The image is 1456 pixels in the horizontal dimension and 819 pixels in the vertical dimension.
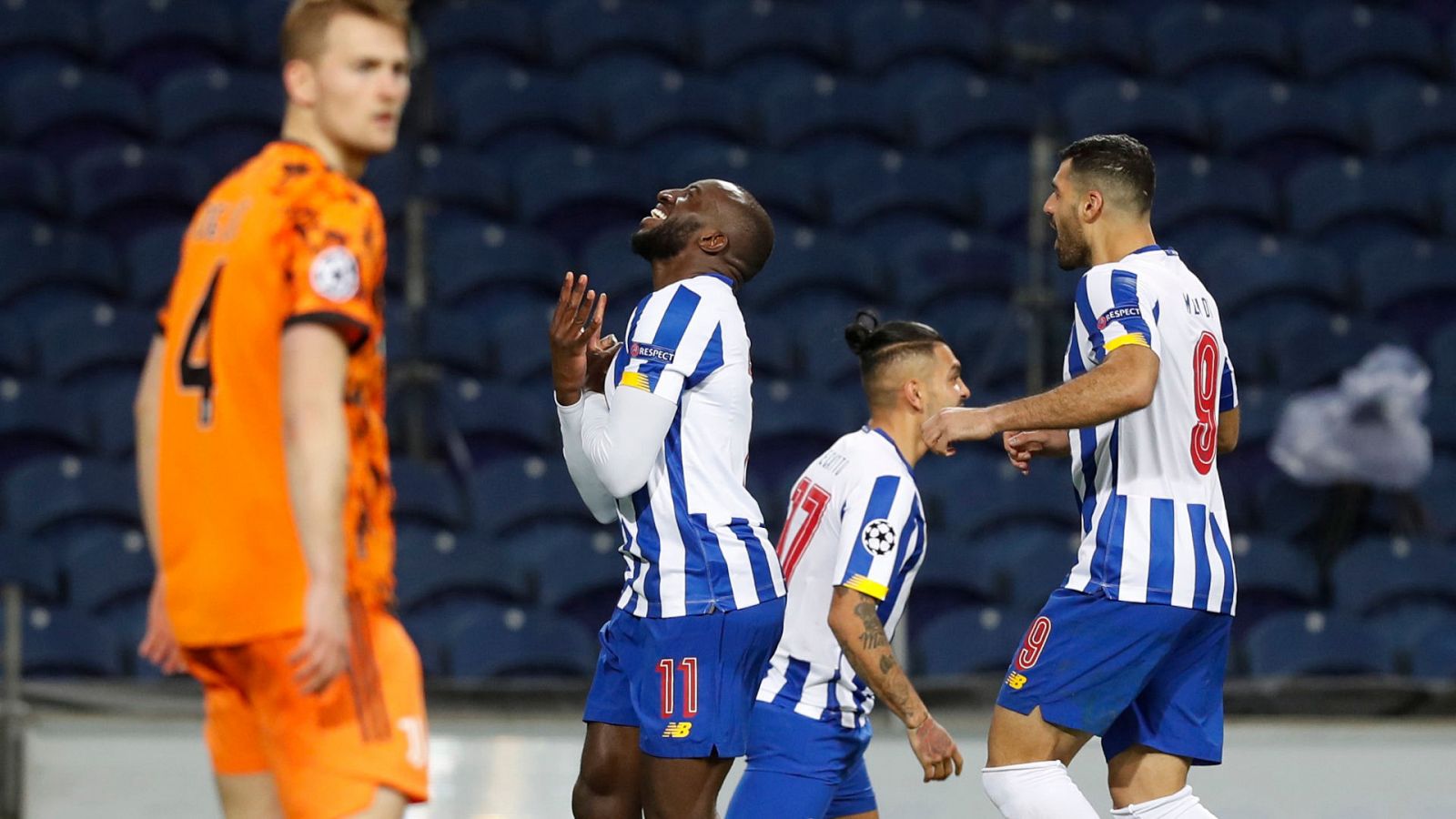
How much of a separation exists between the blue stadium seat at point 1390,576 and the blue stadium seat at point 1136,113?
3.03 meters

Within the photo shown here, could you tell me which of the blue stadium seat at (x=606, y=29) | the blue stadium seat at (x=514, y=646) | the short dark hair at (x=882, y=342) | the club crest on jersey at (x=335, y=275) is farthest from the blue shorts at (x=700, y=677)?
the blue stadium seat at (x=606, y=29)

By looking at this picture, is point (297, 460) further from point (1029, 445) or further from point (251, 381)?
point (1029, 445)

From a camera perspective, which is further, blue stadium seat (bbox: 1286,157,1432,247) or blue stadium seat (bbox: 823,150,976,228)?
blue stadium seat (bbox: 1286,157,1432,247)

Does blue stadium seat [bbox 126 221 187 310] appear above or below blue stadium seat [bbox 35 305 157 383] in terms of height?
above

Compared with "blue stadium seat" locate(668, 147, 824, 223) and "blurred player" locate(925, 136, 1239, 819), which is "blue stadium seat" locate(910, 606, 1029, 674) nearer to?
"blue stadium seat" locate(668, 147, 824, 223)

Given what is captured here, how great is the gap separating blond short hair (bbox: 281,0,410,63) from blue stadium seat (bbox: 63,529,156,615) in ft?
17.7

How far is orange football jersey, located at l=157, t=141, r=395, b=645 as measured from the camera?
2371mm

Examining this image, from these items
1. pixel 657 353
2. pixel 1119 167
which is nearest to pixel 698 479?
pixel 657 353

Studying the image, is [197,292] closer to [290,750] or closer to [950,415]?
[290,750]

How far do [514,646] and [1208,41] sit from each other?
612 cm

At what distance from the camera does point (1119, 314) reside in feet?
11.9

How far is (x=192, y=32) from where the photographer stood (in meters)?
10.2

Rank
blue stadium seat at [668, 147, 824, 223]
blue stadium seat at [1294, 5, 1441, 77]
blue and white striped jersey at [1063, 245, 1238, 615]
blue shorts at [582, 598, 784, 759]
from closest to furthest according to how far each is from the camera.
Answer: blue shorts at [582, 598, 784, 759]
blue and white striped jersey at [1063, 245, 1238, 615]
blue stadium seat at [668, 147, 824, 223]
blue stadium seat at [1294, 5, 1441, 77]

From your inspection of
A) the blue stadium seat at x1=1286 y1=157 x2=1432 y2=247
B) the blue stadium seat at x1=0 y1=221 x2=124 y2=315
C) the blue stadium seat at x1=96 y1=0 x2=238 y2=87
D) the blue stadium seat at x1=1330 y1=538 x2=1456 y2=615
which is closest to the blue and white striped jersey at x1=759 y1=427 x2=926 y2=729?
the blue stadium seat at x1=1330 y1=538 x2=1456 y2=615
